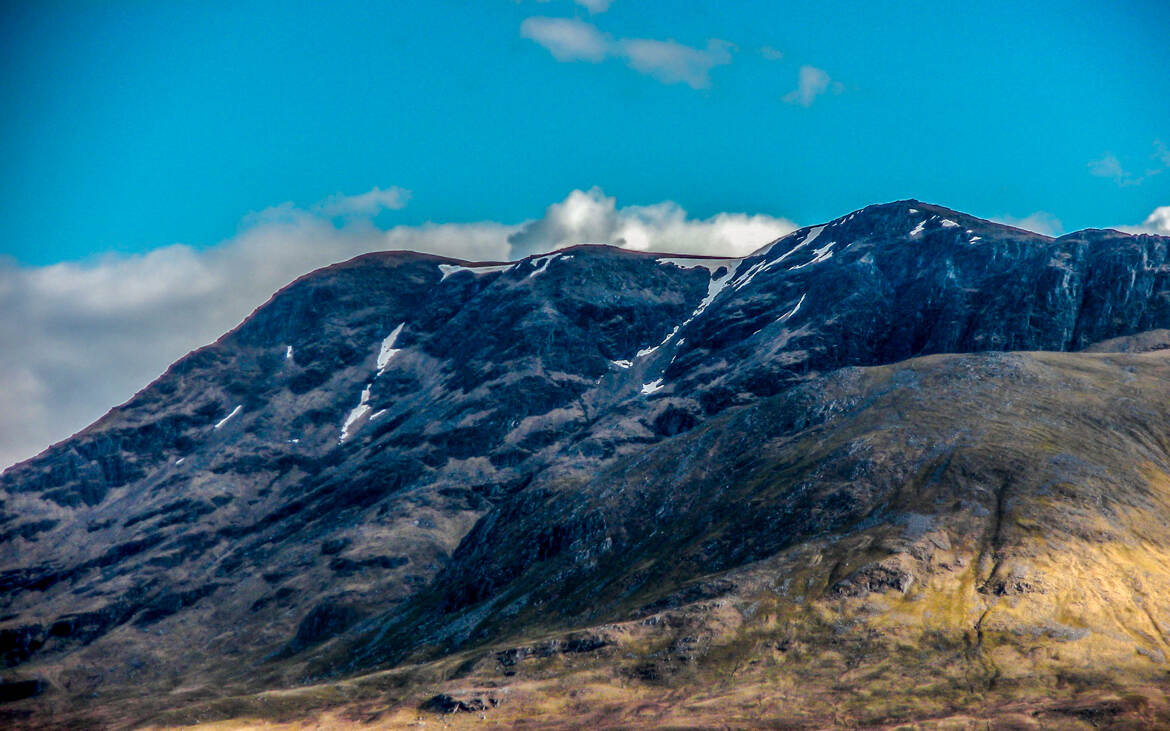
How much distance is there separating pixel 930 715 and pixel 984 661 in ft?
71.4

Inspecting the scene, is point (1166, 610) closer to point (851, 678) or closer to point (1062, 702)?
point (1062, 702)

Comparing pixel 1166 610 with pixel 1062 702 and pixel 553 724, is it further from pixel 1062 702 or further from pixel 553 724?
pixel 553 724

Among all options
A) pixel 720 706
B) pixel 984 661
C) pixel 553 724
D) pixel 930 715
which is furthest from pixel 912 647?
pixel 553 724

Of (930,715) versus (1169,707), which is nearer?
(1169,707)

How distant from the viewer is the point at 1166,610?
198625 millimetres

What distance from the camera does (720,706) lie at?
190 m

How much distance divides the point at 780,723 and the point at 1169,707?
197 ft

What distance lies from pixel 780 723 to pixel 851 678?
2026 cm

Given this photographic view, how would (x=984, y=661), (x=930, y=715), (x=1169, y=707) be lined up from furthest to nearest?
(x=984, y=661), (x=930, y=715), (x=1169, y=707)

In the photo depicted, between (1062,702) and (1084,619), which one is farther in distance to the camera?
(1084,619)

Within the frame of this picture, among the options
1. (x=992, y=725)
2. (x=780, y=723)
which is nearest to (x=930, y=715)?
(x=992, y=725)

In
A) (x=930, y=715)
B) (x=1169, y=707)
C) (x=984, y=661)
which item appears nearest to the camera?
(x=1169, y=707)

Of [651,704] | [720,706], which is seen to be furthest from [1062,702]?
[651,704]

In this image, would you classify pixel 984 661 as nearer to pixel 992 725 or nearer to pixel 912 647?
pixel 912 647
